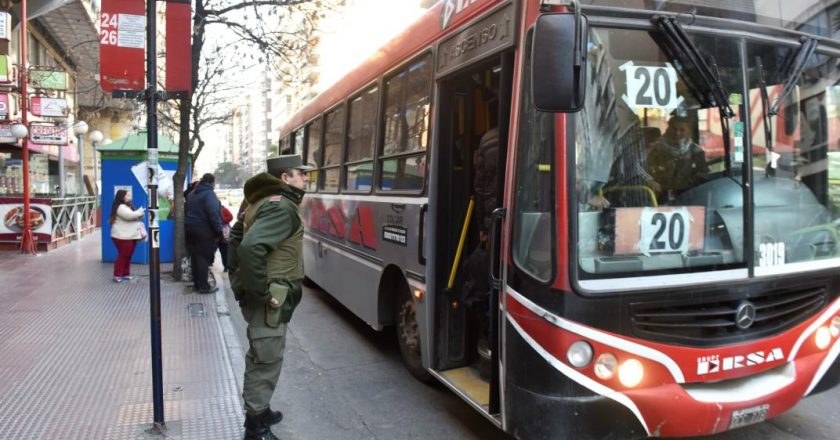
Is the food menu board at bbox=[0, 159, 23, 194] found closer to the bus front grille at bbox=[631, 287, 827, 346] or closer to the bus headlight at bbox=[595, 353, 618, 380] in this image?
the bus headlight at bbox=[595, 353, 618, 380]

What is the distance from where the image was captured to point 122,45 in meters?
3.90

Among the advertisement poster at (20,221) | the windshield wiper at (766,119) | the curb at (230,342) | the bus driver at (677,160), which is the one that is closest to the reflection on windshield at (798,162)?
the windshield wiper at (766,119)

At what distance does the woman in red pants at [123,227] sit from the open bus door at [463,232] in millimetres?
6972

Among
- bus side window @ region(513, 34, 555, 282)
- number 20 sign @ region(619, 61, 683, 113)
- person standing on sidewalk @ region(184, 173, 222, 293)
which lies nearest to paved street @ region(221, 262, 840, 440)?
bus side window @ region(513, 34, 555, 282)

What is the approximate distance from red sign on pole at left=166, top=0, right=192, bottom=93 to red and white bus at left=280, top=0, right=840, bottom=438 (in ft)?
6.63

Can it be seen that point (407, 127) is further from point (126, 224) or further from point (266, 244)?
point (126, 224)

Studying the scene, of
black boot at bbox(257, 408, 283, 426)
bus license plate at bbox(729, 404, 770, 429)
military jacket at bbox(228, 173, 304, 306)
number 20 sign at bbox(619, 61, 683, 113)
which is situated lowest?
black boot at bbox(257, 408, 283, 426)

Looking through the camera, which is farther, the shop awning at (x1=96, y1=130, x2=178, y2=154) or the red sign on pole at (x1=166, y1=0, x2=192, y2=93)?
the shop awning at (x1=96, y1=130, x2=178, y2=154)

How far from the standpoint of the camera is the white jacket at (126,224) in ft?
30.7

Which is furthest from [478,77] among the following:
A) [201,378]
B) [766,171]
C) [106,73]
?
[201,378]

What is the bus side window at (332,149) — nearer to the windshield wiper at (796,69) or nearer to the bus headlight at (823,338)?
the windshield wiper at (796,69)

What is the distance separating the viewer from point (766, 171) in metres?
3.24

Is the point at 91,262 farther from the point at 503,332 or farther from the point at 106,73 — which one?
the point at 503,332

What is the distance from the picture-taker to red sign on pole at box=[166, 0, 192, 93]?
4.07 m
